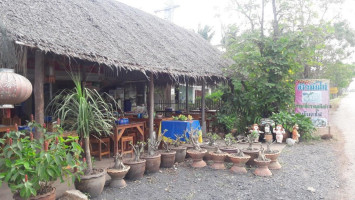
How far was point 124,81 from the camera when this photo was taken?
10195 millimetres

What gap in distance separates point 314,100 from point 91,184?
771 cm

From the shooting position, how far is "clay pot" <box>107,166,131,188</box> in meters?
4.15

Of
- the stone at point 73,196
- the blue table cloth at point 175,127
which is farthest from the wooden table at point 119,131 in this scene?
the stone at point 73,196

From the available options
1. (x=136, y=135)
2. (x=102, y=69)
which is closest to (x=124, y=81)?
(x=102, y=69)

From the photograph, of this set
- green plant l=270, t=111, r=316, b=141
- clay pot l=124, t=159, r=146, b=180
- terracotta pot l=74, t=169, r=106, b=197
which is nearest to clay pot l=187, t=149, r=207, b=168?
clay pot l=124, t=159, r=146, b=180

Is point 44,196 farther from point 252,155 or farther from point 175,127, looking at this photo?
point 175,127

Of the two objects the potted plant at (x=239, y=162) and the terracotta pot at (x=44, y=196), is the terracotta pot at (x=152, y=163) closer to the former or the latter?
the potted plant at (x=239, y=162)

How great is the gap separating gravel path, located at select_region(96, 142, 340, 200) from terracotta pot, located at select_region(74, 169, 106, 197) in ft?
0.54

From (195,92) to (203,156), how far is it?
1488 centimetres

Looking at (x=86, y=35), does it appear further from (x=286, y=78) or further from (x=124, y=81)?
(x=286, y=78)

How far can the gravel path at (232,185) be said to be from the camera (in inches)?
162

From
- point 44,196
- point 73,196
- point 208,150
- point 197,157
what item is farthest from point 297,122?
point 44,196

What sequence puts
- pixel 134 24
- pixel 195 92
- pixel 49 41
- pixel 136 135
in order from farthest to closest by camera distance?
1. pixel 195 92
2. pixel 134 24
3. pixel 136 135
4. pixel 49 41

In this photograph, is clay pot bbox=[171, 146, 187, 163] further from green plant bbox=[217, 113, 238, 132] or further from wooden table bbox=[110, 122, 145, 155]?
green plant bbox=[217, 113, 238, 132]
